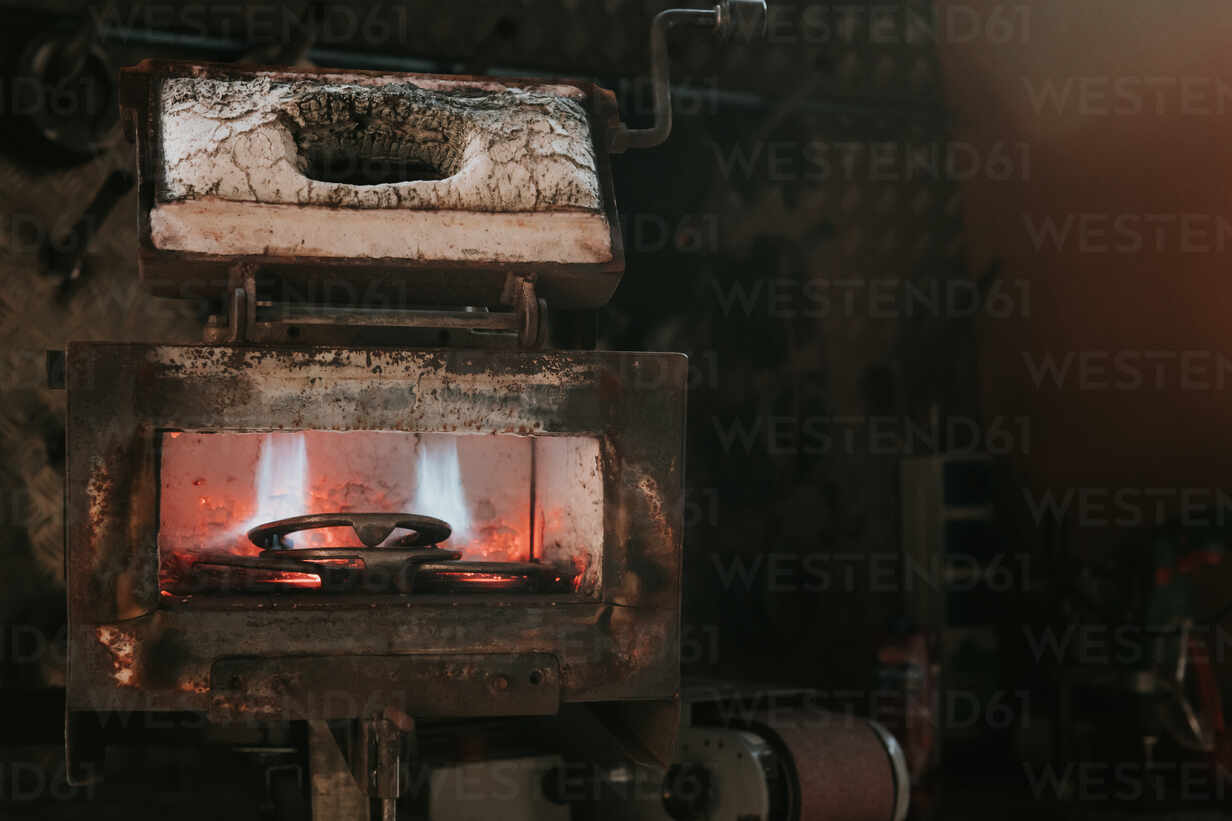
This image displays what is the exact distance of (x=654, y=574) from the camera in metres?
2.21

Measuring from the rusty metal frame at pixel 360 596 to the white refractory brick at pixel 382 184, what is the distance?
0.61 feet

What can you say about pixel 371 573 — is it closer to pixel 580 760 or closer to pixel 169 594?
pixel 169 594

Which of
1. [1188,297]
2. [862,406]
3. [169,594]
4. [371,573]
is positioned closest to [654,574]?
[371,573]

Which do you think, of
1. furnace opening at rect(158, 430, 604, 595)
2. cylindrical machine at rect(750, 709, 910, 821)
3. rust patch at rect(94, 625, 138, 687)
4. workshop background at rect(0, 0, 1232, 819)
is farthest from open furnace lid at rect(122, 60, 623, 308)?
workshop background at rect(0, 0, 1232, 819)

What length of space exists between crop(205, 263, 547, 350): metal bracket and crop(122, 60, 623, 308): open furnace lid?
38 millimetres

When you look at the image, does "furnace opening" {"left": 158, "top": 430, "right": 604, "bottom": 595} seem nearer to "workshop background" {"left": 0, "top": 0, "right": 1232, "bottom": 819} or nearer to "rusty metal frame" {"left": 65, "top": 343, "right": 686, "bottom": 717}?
"rusty metal frame" {"left": 65, "top": 343, "right": 686, "bottom": 717}

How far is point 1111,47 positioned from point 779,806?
2717mm

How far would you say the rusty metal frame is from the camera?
203 cm

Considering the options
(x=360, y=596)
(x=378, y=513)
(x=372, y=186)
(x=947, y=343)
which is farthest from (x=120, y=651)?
(x=947, y=343)

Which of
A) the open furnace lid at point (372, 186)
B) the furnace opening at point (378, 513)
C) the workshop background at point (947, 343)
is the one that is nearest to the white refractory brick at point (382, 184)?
the open furnace lid at point (372, 186)

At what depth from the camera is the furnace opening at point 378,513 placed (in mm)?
2277

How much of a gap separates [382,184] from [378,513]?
1.91ft

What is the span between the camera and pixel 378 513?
2332 millimetres

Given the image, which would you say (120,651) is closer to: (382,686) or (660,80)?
(382,686)
